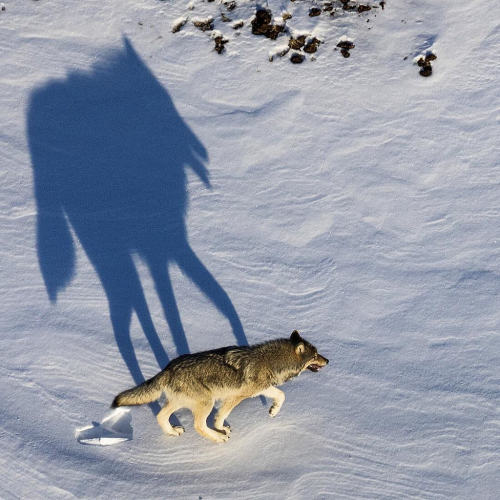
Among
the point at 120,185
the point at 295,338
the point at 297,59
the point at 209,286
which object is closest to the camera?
the point at 295,338

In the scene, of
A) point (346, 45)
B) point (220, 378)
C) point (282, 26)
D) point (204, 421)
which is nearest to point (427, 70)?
point (346, 45)

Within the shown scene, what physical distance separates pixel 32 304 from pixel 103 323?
96 centimetres

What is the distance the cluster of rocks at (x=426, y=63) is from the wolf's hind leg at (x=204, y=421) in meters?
5.72

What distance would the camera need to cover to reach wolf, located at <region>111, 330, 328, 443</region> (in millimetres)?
5926

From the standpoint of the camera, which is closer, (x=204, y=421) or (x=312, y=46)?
(x=204, y=421)

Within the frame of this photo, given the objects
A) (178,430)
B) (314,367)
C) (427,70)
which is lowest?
(178,430)

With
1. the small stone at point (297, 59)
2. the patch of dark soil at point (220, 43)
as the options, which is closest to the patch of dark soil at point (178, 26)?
the patch of dark soil at point (220, 43)

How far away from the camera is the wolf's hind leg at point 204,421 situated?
6047mm

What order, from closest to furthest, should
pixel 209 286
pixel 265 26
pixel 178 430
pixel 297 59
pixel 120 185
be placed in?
1. pixel 178 430
2. pixel 209 286
3. pixel 120 185
4. pixel 297 59
5. pixel 265 26

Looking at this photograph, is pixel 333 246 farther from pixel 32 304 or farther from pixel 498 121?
pixel 32 304

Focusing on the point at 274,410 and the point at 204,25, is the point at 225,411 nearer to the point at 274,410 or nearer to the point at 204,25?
the point at 274,410

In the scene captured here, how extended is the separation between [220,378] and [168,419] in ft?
2.77

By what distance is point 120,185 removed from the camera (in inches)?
316

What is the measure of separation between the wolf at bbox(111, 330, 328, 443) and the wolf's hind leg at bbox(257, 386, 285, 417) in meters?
0.01
